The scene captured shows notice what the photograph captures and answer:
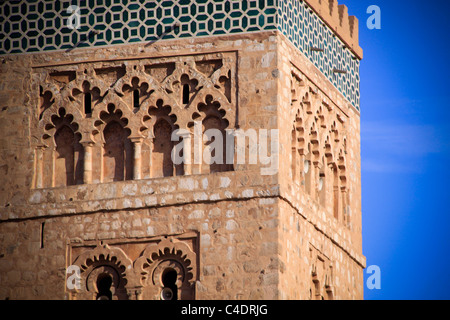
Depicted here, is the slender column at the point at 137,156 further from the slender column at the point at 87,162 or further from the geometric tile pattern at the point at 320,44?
the geometric tile pattern at the point at 320,44

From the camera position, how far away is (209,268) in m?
30.1

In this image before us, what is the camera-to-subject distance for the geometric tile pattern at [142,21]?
3092 centimetres

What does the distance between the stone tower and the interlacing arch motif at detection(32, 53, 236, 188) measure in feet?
0.07

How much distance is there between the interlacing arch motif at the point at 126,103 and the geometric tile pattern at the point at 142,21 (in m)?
0.40

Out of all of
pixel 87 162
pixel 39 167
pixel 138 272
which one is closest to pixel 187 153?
pixel 87 162

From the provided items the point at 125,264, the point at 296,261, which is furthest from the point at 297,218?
the point at 125,264

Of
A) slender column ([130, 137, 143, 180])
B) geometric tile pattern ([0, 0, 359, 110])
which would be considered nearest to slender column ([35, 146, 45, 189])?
slender column ([130, 137, 143, 180])

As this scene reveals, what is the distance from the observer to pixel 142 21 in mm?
31328

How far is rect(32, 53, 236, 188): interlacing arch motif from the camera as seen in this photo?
101 ft

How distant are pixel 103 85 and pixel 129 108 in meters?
0.56

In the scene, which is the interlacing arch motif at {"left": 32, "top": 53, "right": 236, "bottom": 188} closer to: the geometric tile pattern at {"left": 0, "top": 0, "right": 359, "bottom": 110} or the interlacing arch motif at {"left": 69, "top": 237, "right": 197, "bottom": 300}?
the geometric tile pattern at {"left": 0, "top": 0, "right": 359, "bottom": 110}
